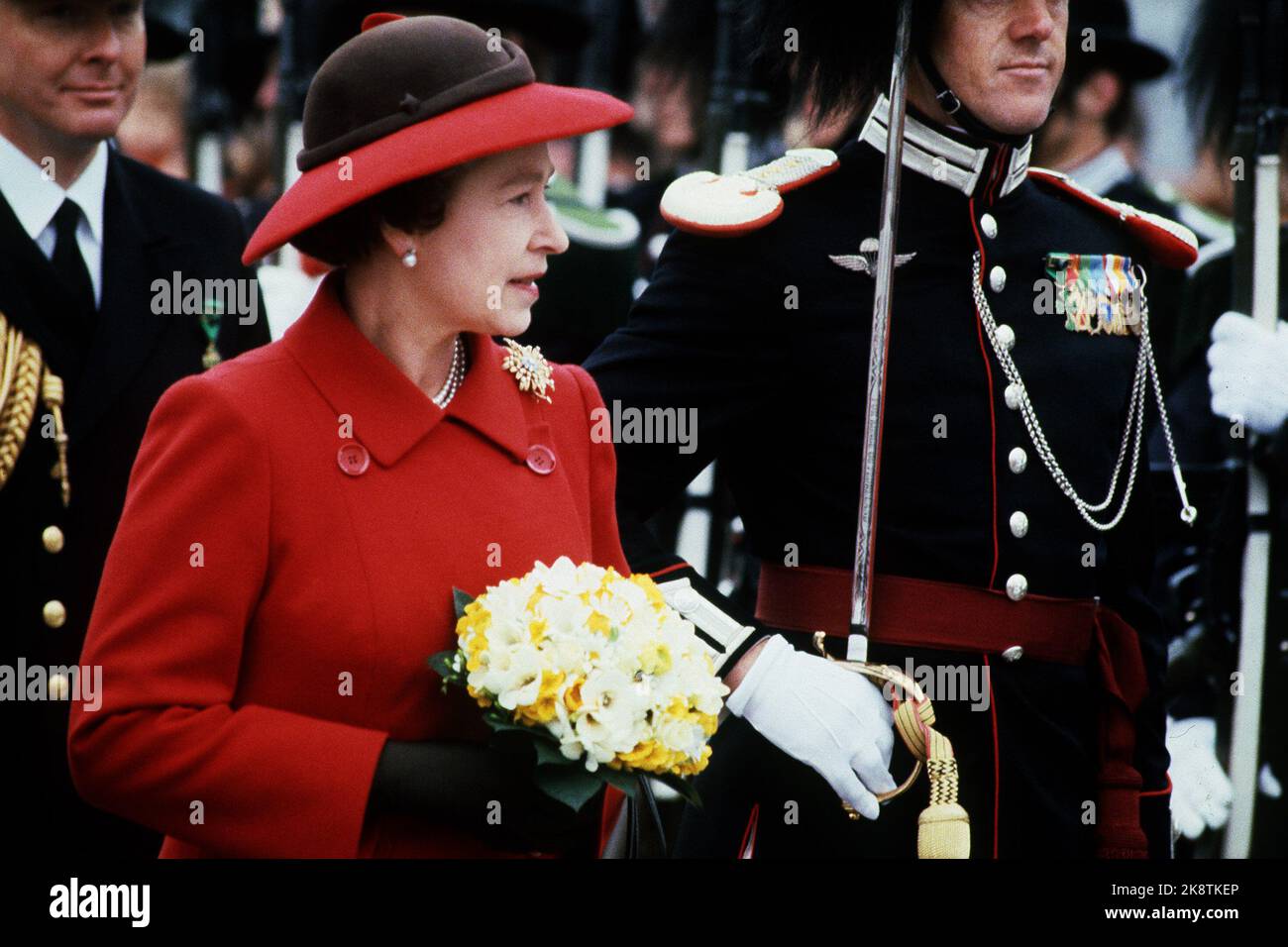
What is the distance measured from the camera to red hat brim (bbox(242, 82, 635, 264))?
8.26 ft

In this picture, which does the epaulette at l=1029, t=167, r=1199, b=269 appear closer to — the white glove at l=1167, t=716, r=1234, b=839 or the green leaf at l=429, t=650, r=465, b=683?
the white glove at l=1167, t=716, r=1234, b=839

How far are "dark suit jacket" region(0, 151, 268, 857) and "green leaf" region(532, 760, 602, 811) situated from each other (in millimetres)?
1339

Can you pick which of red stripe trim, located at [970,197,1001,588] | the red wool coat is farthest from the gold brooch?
red stripe trim, located at [970,197,1001,588]

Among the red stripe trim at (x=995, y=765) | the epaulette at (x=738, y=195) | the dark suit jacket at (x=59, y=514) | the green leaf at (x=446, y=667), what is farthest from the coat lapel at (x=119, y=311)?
the red stripe trim at (x=995, y=765)

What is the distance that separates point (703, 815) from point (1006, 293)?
3.37 feet

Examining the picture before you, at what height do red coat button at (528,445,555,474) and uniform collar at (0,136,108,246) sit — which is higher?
uniform collar at (0,136,108,246)

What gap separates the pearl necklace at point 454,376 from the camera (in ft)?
9.09

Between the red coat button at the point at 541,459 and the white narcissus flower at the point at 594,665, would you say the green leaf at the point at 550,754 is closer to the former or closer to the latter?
the white narcissus flower at the point at 594,665

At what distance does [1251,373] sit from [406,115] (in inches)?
125

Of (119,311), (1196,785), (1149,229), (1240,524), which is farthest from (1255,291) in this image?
(119,311)

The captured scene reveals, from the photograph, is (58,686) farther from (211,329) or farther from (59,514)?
(211,329)
